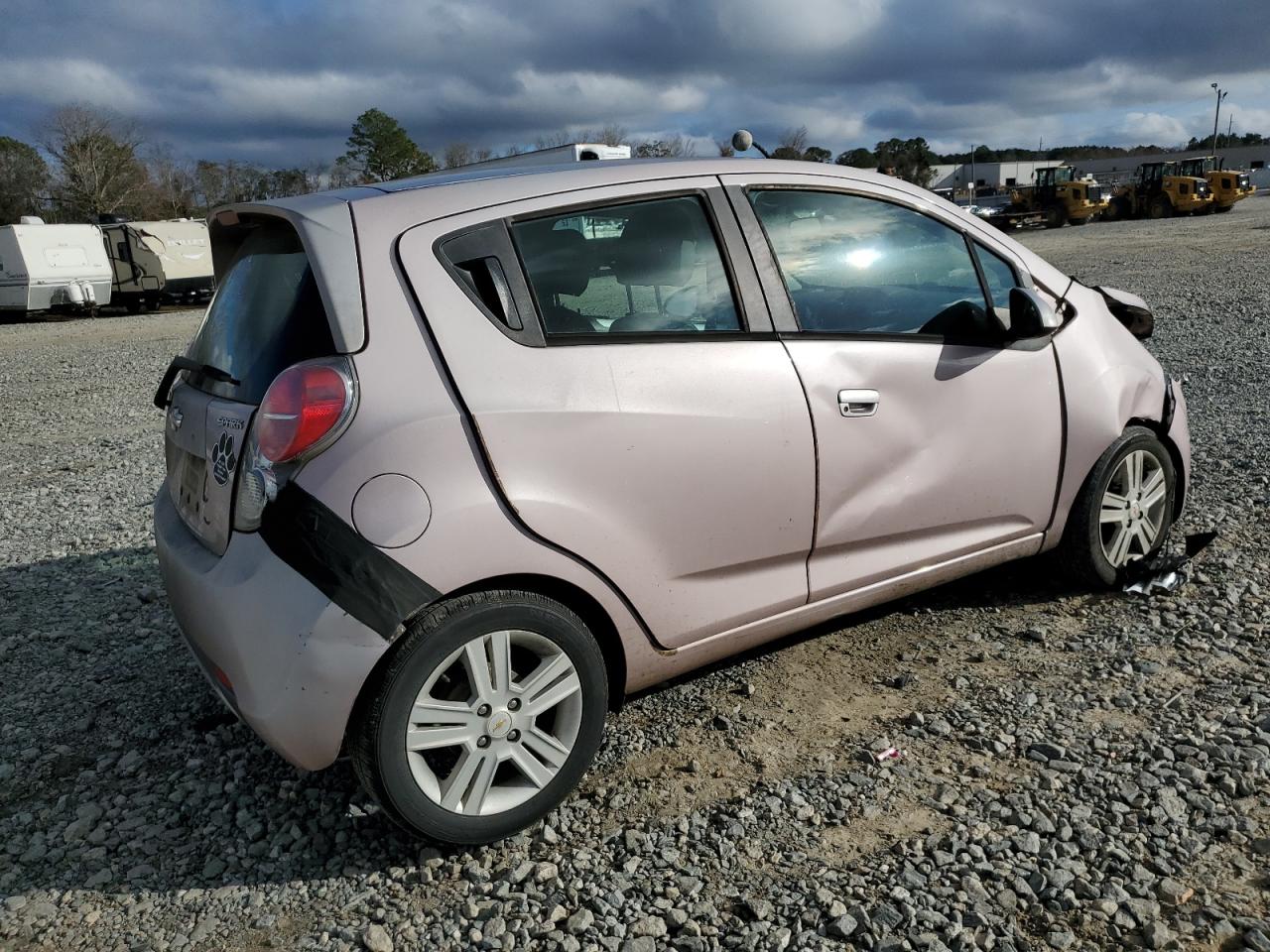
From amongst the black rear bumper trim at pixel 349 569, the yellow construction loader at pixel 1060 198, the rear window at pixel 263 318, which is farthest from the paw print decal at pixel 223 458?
the yellow construction loader at pixel 1060 198

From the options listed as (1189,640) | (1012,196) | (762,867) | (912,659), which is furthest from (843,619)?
(1012,196)

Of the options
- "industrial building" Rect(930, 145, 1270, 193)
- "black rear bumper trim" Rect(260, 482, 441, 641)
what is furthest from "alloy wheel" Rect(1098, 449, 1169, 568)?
"industrial building" Rect(930, 145, 1270, 193)

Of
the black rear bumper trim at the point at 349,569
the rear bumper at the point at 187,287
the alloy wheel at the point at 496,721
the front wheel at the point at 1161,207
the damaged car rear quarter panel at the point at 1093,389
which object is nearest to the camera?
the black rear bumper trim at the point at 349,569

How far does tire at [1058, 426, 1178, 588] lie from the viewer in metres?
3.89

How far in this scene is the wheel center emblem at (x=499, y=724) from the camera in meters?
2.65

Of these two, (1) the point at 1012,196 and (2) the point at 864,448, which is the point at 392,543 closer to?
(2) the point at 864,448

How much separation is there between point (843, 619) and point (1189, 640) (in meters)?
1.24

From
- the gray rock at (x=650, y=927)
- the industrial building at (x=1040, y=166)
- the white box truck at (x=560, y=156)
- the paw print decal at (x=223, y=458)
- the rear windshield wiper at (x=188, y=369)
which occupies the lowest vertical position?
the gray rock at (x=650, y=927)

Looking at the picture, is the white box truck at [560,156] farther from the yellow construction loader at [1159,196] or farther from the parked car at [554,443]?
the yellow construction loader at [1159,196]

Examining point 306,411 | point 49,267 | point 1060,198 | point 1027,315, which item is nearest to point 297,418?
point 306,411

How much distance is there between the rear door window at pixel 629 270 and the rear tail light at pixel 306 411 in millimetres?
578

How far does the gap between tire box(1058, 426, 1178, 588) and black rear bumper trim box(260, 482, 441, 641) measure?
2.67 m

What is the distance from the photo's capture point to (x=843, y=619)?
406 centimetres

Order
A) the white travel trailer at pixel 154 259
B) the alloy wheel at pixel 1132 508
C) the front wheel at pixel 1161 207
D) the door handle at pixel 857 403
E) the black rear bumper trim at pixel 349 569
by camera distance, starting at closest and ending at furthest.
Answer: the black rear bumper trim at pixel 349 569
the door handle at pixel 857 403
the alloy wheel at pixel 1132 508
the white travel trailer at pixel 154 259
the front wheel at pixel 1161 207
